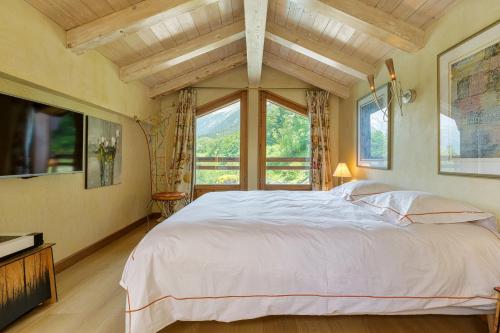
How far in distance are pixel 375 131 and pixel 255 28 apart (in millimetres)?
1874

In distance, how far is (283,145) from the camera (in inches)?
187

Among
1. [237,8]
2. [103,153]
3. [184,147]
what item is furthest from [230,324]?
[184,147]

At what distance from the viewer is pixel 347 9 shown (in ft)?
7.79

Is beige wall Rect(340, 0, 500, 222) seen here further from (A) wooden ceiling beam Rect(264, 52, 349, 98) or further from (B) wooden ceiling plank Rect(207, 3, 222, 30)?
(B) wooden ceiling plank Rect(207, 3, 222, 30)

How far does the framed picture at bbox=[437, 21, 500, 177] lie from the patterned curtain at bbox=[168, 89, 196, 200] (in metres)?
3.57

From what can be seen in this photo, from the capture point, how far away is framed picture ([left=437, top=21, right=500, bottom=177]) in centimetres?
167

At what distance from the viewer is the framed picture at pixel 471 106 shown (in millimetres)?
1666

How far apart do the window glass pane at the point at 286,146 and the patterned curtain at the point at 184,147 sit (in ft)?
4.48

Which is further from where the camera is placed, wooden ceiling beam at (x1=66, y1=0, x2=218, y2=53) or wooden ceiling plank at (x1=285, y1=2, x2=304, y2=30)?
wooden ceiling plank at (x1=285, y1=2, x2=304, y2=30)

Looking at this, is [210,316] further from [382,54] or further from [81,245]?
[382,54]

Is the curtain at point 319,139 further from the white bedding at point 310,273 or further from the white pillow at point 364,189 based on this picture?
the white bedding at point 310,273

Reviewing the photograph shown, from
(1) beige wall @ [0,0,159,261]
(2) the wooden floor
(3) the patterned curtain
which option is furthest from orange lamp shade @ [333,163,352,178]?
(1) beige wall @ [0,0,159,261]

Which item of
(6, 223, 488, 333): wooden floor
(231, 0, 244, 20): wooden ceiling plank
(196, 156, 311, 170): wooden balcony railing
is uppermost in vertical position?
(231, 0, 244, 20): wooden ceiling plank

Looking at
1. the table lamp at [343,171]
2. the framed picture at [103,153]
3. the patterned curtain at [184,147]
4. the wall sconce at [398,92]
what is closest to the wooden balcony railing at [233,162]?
the patterned curtain at [184,147]
